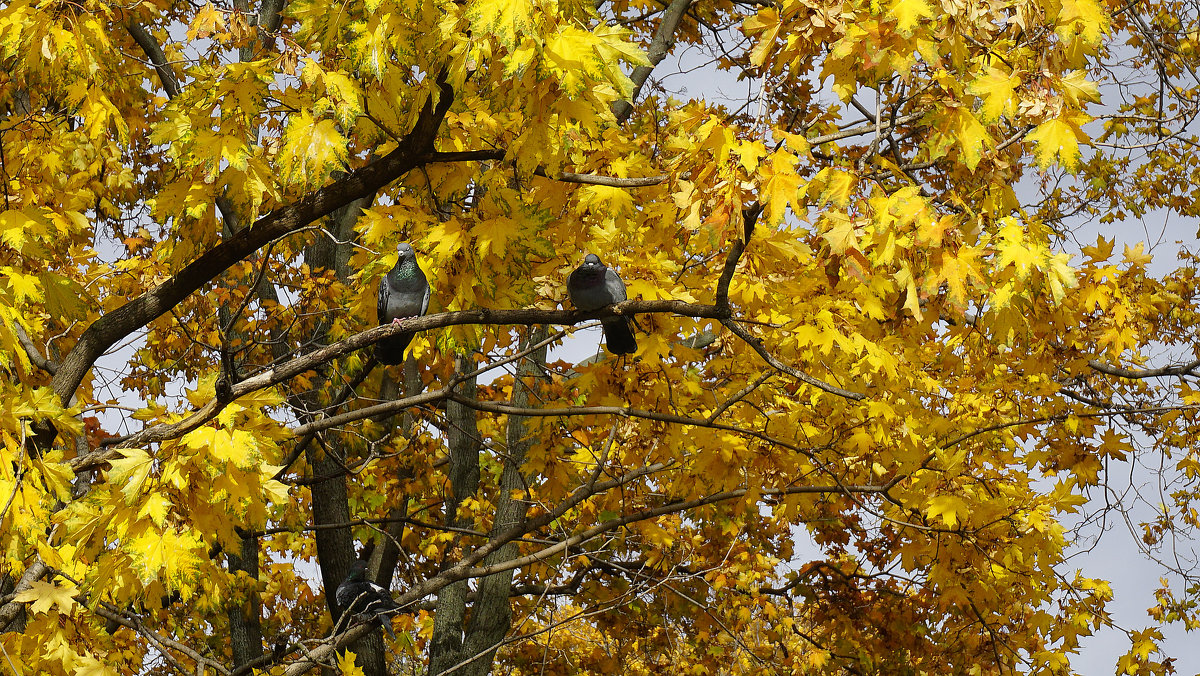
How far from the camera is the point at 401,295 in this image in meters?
4.33

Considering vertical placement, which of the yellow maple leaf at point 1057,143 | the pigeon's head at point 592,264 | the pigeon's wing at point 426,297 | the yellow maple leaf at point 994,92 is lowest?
the yellow maple leaf at point 1057,143

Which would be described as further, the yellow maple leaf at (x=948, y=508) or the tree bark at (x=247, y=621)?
the tree bark at (x=247, y=621)

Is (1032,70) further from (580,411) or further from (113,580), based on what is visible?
(113,580)

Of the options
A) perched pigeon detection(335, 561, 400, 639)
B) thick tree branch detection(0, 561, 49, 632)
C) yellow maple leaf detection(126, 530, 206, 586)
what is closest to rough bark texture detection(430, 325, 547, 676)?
perched pigeon detection(335, 561, 400, 639)

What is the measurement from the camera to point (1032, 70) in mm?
3162

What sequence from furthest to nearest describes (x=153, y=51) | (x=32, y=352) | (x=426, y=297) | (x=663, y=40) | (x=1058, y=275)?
(x=663, y=40), (x=153, y=51), (x=32, y=352), (x=426, y=297), (x=1058, y=275)

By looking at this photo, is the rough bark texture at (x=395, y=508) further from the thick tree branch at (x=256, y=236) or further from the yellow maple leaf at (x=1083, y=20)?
the yellow maple leaf at (x=1083, y=20)

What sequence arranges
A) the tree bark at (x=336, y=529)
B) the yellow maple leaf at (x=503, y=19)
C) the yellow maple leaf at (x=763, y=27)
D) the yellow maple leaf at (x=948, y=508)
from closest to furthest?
the yellow maple leaf at (x=503, y=19)
the yellow maple leaf at (x=763, y=27)
the yellow maple leaf at (x=948, y=508)
the tree bark at (x=336, y=529)

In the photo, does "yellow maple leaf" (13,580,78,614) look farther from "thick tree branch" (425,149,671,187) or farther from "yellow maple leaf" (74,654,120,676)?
"thick tree branch" (425,149,671,187)

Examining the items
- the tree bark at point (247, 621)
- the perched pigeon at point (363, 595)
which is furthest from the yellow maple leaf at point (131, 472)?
the tree bark at point (247, 621)

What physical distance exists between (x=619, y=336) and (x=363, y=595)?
2602 millimetres

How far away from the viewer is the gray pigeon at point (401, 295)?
4199mm

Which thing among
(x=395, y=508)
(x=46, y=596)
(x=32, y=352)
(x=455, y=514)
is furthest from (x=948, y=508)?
(x=395, y=508)

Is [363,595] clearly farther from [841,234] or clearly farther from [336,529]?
[841,234]
